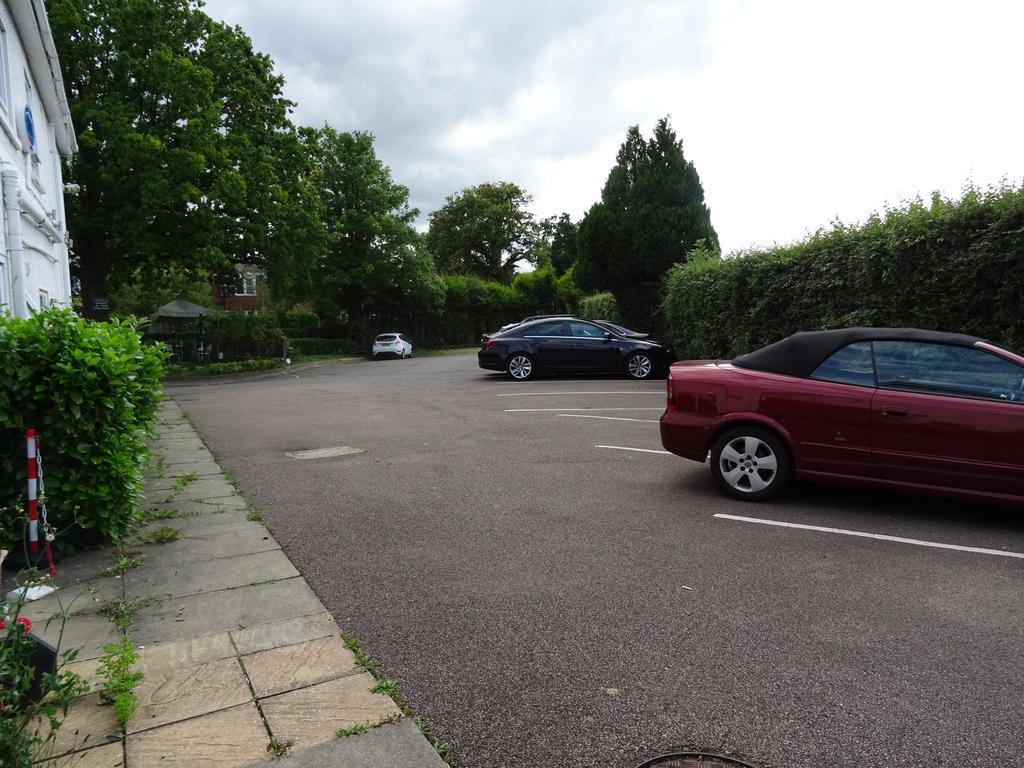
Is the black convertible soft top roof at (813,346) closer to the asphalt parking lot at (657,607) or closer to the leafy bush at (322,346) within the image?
the asphalt parking lot at (657,607)

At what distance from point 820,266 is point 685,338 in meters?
5.14

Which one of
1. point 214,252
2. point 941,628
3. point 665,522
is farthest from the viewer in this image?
point 214,252

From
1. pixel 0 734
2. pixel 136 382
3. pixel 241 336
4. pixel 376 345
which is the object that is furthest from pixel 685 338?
pixel 376 345

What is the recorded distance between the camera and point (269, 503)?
616 centimetres

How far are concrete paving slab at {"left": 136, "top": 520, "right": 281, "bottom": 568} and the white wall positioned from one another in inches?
175

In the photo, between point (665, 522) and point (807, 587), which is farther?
point (665, 522)

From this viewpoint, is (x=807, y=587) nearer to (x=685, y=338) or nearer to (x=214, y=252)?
(x=685, y=338)

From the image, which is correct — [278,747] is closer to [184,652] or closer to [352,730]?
[352,730]

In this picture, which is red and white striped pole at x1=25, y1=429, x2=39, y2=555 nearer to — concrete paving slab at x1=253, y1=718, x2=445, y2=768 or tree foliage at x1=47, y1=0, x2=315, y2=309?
concrete paving slab at x1=253, y1=718, x2=445, y2=768

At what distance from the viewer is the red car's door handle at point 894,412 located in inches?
212

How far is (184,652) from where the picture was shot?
3381 mm

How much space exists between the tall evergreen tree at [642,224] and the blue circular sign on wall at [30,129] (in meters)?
13.3

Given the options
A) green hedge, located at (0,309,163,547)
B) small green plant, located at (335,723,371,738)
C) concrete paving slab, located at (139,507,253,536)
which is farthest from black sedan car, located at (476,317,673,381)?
small green plant, located at (335,723,371,738)

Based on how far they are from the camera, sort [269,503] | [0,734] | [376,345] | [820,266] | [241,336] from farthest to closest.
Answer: [376,345]
[241,336]
[820,266]
[269,503]
[0,734]
